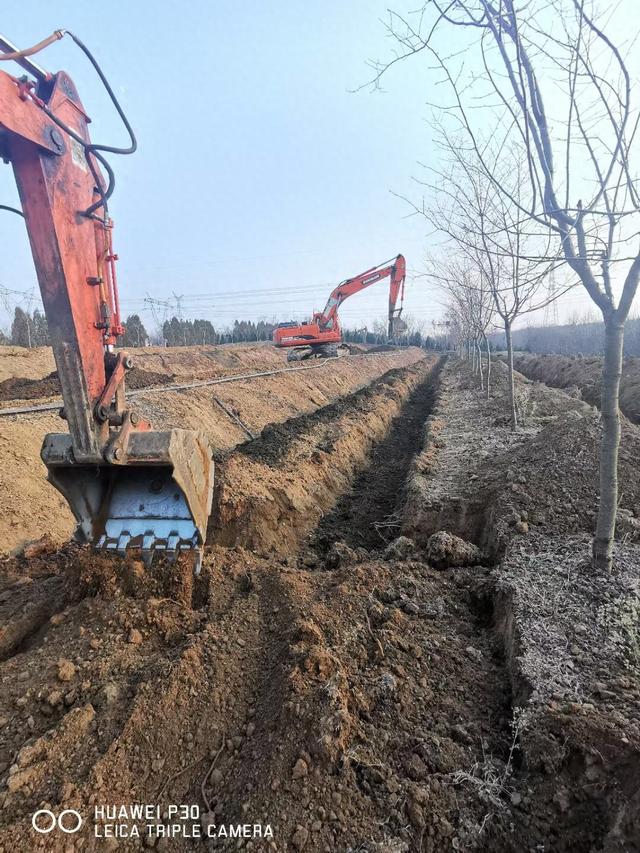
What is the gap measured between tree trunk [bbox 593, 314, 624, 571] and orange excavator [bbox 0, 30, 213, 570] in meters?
3.37

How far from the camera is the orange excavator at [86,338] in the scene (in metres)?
2.58

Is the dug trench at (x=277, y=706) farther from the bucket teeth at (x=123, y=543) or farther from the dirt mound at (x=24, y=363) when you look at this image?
the dirt mound at (x=24, y=363)

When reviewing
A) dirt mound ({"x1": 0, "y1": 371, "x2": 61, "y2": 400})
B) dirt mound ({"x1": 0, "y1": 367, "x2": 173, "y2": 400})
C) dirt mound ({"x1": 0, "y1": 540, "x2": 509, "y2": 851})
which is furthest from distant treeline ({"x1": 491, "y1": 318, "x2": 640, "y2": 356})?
dirt mound ({"x1": 0, "y1": 540, "x2": 509, "y2": 851})

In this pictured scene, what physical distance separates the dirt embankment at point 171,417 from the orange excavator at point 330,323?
1.51m

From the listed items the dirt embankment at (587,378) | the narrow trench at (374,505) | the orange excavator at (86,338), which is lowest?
the narrow trench at (374,505)

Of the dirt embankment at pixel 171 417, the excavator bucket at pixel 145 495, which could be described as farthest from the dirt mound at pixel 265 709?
the dirt embankment at pixel 171 417

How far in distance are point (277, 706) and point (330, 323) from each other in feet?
74.8

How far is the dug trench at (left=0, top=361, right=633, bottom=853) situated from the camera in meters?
2.05

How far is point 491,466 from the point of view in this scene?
6867mm

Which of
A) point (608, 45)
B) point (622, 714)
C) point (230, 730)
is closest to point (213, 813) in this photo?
point (230, 730)

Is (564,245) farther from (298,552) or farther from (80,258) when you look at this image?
(298,552)

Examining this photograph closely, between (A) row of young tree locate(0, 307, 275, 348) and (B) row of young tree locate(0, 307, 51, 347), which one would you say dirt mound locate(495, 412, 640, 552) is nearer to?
(A) row of young tree locate(0, 307, 275, 348)

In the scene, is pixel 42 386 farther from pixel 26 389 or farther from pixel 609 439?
pixel 609 439

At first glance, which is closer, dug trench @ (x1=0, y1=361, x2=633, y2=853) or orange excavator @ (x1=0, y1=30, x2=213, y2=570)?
dug trench @ (x1=0, y1=361, x2=633, y2=853)
